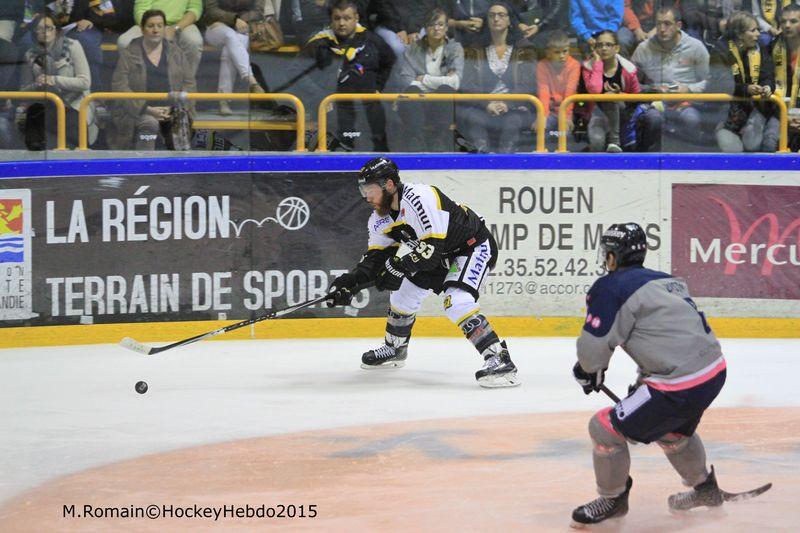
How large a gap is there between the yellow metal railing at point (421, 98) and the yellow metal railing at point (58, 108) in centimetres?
181

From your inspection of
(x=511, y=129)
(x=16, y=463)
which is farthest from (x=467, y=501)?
(x=511, y=129)

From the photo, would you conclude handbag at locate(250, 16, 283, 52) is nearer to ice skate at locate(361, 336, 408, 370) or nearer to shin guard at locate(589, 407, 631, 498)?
ice skate at locate(361, 336, 408, 370)

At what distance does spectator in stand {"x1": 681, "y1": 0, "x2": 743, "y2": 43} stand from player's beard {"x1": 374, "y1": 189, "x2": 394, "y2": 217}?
3.40 metres

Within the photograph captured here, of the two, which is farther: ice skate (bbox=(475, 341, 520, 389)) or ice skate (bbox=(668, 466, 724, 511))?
ice skate (bbox=(475, 341, 520, 389))

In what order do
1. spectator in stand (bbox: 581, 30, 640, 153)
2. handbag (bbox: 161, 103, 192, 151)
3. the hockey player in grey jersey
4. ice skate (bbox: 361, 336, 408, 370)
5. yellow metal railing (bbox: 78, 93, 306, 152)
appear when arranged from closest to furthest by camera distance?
1. the hockey player in grey jersey
2. ice skate (bbox: 361, 336, 408, 370)
3. yellow metal railing (bbox: 78, 93, 306, 152)
4. handbag (bbox: 161, 103, 192, 151)
5. spectator in stand (bbox: 581, 30, 640, 153)

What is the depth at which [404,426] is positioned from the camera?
19.9 ft

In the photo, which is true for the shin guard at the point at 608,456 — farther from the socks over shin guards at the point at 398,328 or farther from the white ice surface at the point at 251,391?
the socks over shin guards at the point at 398,328

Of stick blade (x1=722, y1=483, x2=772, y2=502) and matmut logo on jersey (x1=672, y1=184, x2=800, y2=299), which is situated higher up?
matmut logo on jersey (x1=672, y1=184, x2=800, y2=299)

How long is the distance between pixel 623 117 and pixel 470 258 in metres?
2.55

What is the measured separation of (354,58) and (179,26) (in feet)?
4.30

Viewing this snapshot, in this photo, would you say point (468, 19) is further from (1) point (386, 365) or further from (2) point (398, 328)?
(1) point (386, 365)

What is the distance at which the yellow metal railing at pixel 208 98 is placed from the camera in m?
8.64

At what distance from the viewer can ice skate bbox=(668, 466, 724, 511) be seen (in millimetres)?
4410

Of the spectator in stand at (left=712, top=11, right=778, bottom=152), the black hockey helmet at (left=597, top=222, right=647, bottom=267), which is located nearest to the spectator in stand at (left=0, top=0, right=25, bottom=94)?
the spectator in stand at (left=712, top=11, right=778, bottom=152)
